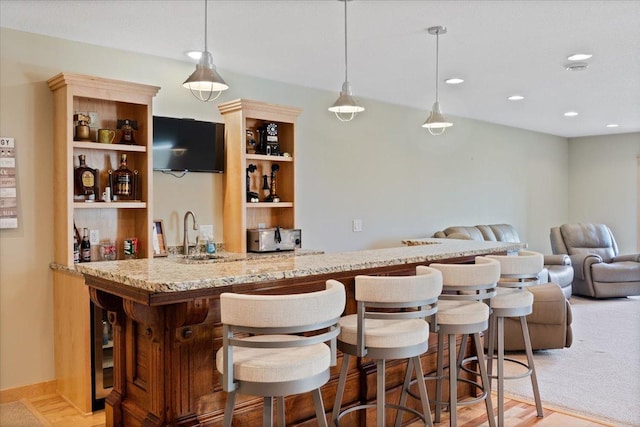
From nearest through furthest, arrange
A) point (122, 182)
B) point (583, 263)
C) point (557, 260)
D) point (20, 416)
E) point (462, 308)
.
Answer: point (462, 308) → point (20, 416) → point (122, 182) → point (557, 260) → point (583, 263)

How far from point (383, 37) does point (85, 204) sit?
7.70ft

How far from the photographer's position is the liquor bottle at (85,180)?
3.75 meters

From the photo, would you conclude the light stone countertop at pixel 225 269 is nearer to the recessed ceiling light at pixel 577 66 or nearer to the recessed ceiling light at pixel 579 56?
the recessed ceiling light at pixel 579 56

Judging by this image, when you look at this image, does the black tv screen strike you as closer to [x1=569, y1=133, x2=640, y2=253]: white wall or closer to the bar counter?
the bar counter

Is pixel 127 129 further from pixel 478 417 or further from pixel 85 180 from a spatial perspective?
pixel 478 417

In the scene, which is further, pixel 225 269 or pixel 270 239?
pixel 270 239

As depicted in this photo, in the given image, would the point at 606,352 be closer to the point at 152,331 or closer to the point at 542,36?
the point at 542,36

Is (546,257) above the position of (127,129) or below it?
below

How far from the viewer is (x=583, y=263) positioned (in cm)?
723

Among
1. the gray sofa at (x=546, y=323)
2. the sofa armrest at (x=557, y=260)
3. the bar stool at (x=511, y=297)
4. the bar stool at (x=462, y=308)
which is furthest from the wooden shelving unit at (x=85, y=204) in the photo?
the sofa armrest at (x=557, y=260)

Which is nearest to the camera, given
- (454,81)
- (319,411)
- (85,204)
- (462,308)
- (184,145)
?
(319,411)

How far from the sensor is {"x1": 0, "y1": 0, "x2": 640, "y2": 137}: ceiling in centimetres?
327

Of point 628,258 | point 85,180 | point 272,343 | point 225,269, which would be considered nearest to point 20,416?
point 85,180

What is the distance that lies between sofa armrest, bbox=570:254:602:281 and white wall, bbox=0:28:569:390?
1237mm
